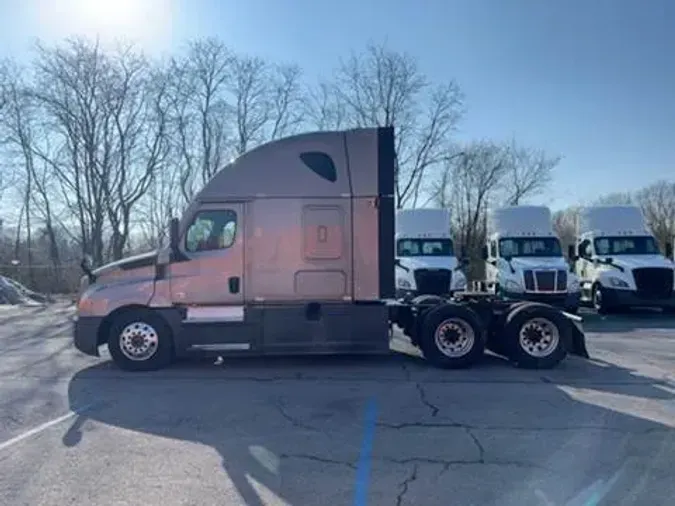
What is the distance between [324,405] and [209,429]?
5.23 ft

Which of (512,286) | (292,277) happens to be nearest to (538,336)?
(292,277)

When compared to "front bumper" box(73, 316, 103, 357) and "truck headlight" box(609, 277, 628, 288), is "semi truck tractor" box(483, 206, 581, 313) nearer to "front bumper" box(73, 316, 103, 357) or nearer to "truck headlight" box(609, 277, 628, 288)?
"truck headlight" box(609, 277, 628, 288)

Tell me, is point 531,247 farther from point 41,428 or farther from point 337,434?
point 41,428

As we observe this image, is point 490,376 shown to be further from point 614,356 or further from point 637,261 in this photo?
point 637,261

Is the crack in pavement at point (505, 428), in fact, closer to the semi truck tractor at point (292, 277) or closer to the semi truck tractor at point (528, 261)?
the semi truck tractor at point (292, 277)

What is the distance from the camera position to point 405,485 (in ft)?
15.5

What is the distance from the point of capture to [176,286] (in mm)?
9828

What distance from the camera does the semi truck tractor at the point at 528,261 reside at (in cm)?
1916

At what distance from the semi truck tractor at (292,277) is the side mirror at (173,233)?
2 centimetres

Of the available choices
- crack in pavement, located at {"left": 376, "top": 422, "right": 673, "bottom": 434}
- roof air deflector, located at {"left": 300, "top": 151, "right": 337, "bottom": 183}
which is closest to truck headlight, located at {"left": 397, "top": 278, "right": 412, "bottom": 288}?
roof air deflector, located at {"left": 300, "top": 151, "right": 337, "bottom": 183}

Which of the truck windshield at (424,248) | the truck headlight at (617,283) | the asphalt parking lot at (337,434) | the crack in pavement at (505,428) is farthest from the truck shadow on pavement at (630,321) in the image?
the crack in pavement at (505,428)

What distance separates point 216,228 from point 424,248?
12.6m

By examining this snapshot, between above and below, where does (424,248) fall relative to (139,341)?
above

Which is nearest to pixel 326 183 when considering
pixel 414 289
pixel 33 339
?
pixel 33 339
